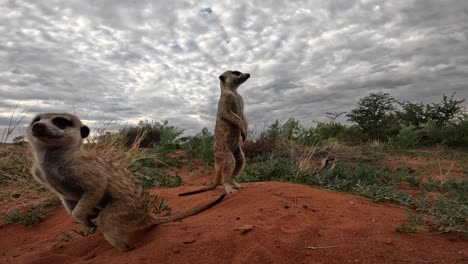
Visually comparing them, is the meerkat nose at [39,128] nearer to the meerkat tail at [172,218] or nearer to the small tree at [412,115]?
the meerkat tail at [172,218]

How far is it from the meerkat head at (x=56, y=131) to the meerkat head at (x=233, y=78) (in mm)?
2682

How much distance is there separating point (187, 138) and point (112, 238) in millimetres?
7816

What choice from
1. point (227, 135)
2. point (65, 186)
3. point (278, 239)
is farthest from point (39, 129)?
point (227, 135)

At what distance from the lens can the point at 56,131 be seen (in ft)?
8.45

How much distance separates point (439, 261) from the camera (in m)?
1.96

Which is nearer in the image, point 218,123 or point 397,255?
point 397,255

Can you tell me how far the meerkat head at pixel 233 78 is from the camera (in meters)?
5.03

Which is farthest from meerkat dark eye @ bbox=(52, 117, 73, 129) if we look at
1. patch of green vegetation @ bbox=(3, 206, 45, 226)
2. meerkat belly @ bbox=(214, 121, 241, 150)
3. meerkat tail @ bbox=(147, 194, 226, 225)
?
patch of green vegetation @ bbox=(3, 206, 45, 226)

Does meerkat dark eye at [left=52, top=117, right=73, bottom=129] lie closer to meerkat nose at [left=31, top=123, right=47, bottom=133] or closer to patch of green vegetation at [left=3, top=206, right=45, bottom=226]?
meerkat nose at [left=31, top=123, right=47, bottom=133]

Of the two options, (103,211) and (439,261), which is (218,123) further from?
(439,261)

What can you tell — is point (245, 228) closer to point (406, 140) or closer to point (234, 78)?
point (234, 78)

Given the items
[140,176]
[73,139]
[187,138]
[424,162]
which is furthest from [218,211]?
[187,138]

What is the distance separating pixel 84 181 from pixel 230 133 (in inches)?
98.5

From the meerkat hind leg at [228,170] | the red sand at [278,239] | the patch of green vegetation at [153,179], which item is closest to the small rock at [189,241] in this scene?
the red sand at [278,239]
